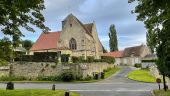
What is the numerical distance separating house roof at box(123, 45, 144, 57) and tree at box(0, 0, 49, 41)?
9505cm

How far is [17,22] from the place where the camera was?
1942cm

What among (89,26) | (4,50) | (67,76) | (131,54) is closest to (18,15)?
(4,50)

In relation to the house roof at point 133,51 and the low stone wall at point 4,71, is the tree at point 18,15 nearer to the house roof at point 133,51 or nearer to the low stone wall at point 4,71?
the low stone wall at point 4,71

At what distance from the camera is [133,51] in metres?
117

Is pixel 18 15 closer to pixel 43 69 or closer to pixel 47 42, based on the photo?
pixel 43 69

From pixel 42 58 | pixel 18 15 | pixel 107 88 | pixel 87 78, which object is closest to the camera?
pixel 18 15

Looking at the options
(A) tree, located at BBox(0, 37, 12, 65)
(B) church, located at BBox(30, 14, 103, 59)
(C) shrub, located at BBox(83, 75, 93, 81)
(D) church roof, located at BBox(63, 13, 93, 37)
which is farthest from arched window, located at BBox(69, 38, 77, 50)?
(A) tree, located at BBox(0, 37, 12, 65)

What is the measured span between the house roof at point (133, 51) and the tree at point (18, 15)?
95049 millimetres

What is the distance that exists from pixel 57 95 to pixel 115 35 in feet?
300

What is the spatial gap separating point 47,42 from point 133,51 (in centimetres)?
A: 5064

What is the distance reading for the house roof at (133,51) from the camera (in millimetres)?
113963

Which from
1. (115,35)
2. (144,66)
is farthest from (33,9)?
(115,35)

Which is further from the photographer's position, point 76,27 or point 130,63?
point 130,63

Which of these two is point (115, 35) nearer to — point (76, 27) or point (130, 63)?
point (130, 63)
